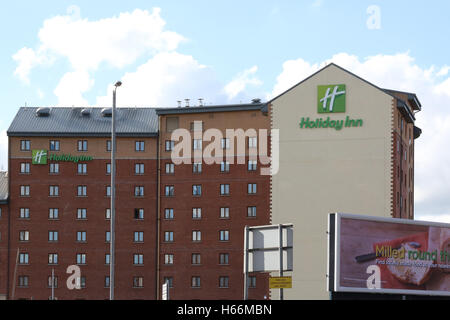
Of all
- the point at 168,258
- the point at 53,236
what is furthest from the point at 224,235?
the point at 53,236

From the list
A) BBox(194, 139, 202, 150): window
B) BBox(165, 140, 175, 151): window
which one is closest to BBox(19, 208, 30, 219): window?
BBox(165, 140, 175, 151): window

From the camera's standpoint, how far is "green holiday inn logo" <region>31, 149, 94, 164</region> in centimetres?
11450

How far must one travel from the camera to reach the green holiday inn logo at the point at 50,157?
11450 cm

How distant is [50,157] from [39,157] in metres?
1.39

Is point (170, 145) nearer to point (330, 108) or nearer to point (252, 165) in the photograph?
point (252, 165)

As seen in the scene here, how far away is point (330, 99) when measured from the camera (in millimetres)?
98688

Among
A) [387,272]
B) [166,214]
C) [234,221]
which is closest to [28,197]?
[166,214]

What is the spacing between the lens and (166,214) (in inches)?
4441

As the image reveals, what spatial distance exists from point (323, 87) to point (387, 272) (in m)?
31.9

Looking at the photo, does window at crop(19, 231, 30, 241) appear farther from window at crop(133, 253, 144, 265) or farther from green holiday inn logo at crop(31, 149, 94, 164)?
window at crop(133, 253, 144, 265)

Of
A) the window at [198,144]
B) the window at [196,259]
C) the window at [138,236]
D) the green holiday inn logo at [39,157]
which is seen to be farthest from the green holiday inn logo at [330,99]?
the green holiday inn logo at [39,157]

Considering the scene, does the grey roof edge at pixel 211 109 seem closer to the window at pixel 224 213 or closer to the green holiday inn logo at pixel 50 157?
the green holiday inn logo at pixel 50 157

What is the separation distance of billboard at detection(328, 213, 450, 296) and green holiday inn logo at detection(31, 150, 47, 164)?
56725mm
